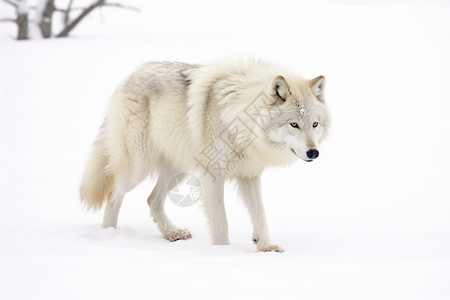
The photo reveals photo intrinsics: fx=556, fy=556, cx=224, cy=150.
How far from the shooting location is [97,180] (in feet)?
17.1

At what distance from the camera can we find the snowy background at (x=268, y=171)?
3.29 meters

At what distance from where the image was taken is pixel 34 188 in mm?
6719

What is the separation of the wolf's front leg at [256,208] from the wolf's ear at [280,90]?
2.68 feet

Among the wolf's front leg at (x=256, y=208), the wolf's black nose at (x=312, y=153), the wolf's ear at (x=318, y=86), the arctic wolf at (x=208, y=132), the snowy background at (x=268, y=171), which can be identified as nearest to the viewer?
the snowy background at (x=268, y=171)

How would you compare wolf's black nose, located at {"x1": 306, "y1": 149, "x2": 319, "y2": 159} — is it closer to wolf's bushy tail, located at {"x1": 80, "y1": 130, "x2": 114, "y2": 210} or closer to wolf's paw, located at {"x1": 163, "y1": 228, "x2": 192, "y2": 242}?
Answer: wolf's paw, located at {"x1": 163, "y1": 228, "x2": 192, "y2": 242}

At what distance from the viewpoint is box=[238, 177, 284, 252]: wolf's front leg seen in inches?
176

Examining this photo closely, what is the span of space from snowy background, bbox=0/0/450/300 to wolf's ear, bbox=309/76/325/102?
1056 millimetres

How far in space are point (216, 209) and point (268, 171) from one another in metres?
3.86

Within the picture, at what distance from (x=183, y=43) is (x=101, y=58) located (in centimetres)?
220

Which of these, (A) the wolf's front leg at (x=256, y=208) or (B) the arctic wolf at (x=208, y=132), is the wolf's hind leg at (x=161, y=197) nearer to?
(B) the arctic wolf at (x=208, y=132)

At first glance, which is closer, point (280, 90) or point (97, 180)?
point (280, 90)

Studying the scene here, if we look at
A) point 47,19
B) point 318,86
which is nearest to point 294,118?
point 318,86

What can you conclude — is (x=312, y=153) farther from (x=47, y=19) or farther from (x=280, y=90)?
(x=47, y=19)

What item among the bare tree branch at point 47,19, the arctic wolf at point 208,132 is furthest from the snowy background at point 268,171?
the bare tree branch at point 47,19
